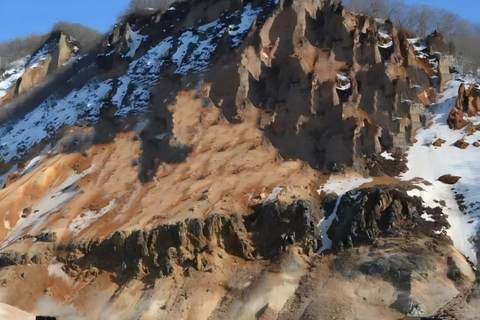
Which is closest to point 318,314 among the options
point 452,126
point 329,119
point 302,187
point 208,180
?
point 302,187

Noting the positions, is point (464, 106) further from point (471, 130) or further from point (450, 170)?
point (450, 170)

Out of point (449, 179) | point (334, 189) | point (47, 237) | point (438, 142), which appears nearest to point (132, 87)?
point (47, 237)

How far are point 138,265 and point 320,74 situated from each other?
64.7ft

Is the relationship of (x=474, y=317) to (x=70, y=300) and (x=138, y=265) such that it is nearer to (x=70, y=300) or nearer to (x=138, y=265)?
(x=138, y=265)

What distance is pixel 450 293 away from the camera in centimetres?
2981

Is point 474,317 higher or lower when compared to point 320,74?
lower

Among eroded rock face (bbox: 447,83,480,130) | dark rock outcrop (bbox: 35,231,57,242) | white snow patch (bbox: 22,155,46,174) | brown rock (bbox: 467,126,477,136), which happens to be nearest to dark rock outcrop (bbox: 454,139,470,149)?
brown rock (bbox: 467,126,477,136)

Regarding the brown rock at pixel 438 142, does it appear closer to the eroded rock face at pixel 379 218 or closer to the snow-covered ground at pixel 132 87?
the eroded rock face at pixel 379 218

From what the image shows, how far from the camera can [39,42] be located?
3056 inches

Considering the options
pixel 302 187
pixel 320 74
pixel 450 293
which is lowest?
pixel 450 293

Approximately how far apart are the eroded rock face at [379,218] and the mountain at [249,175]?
0.09 meters

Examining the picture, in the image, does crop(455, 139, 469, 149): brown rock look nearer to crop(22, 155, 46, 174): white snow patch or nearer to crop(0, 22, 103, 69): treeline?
crop(22, 155, 46, 174): white snow patch

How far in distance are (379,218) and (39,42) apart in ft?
184

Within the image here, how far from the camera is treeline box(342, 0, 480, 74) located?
61438 millimetres
